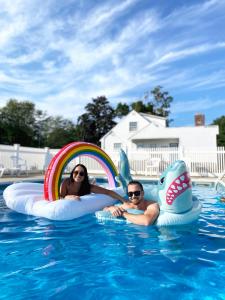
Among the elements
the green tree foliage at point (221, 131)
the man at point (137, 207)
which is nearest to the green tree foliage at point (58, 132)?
the green tree foliage at point (221, 131)

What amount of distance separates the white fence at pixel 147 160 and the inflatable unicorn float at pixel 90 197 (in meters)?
7.75

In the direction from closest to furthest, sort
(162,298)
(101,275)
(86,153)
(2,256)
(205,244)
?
(162,298) → (101,275) → (2,256) → (205,244) → (86,153)

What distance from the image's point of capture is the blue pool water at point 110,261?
252 cm

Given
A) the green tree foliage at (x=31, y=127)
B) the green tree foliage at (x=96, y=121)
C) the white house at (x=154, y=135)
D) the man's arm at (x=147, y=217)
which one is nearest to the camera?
the man's arm at (x=147, y=217)

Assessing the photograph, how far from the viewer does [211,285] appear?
104 inches

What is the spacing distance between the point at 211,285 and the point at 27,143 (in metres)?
43.1

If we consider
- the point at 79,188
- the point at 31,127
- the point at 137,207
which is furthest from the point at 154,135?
the point at 31,127

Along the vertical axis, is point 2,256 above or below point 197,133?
below

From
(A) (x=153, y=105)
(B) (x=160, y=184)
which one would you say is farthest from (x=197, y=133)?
(A) (x=153, y=105)

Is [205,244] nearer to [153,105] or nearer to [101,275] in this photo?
[101,275]

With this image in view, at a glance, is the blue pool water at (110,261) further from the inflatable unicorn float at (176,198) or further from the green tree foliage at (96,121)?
the green tree foliage at (96,121)

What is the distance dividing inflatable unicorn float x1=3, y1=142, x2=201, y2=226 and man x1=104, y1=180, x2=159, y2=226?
14 cm

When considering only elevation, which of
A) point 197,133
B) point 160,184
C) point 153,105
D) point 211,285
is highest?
point 153,105

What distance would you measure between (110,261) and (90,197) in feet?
8.10
